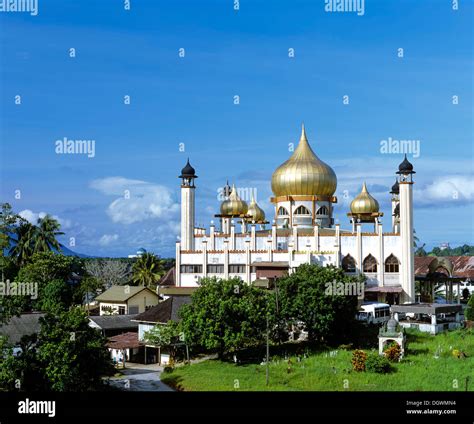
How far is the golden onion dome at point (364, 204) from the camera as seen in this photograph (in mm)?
69312

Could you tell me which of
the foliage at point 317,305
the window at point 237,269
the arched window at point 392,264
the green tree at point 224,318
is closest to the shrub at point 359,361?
the foliage at point 317,305

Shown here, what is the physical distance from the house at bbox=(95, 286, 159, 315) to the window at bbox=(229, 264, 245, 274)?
28.3 feet

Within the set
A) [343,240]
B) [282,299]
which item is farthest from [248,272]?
[282,299]

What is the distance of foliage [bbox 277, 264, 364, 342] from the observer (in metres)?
47.8

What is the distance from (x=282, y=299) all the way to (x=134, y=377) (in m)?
11.8

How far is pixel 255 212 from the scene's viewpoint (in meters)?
81.0

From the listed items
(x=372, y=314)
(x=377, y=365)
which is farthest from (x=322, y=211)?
(x=377, y=365)

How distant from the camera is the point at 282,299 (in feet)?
160

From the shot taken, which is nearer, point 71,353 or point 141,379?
point 71,353

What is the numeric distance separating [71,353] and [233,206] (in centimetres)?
4053

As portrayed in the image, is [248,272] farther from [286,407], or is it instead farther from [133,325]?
[286,407]

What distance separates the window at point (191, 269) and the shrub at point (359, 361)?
2437 cm

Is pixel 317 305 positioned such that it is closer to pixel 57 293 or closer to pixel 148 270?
pixel 57 293

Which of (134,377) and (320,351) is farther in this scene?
(320,351)
